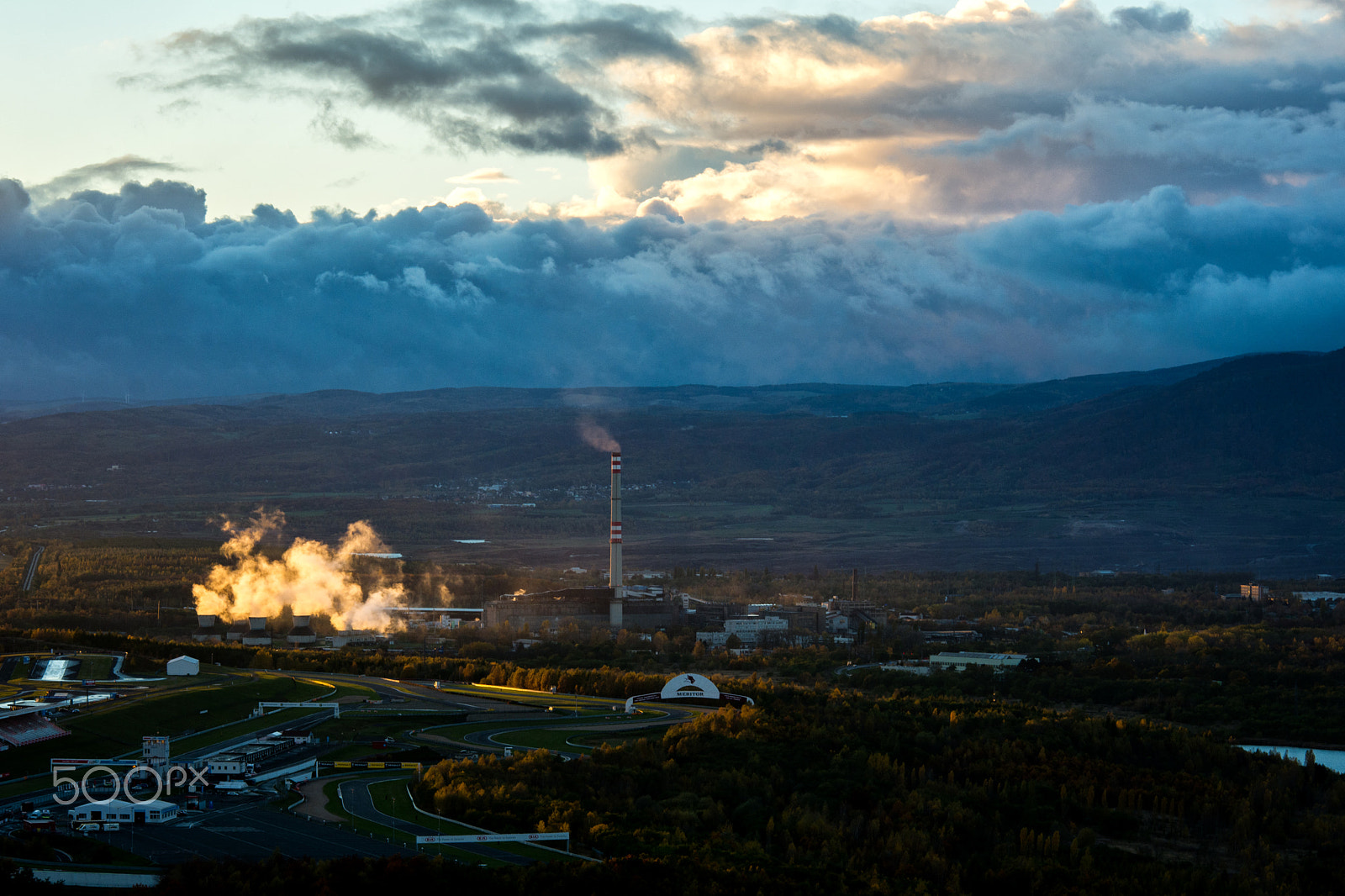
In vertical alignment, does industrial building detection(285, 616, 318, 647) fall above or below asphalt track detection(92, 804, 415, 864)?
above

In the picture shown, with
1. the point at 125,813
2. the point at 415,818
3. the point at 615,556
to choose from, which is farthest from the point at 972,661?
the point at 125,813

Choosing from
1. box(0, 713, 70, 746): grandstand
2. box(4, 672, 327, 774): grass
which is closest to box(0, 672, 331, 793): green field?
box(4, 672, 327, 774): grass

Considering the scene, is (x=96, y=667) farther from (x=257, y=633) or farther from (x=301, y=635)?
(x=257, y=633)

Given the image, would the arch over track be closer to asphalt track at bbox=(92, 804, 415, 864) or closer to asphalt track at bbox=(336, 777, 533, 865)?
asphalt track at bbox=(336, 777, 533, 865)

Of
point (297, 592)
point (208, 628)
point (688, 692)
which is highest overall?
point (297, 592)

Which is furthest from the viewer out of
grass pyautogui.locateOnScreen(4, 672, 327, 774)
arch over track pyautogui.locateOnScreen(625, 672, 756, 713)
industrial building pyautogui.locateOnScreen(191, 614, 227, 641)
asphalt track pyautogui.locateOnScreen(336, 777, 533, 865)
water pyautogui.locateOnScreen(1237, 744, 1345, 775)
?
industrial building pyautogui.locateOnScreen(191, 614, 227, 641)

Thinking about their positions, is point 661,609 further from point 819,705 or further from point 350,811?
point 350,811
